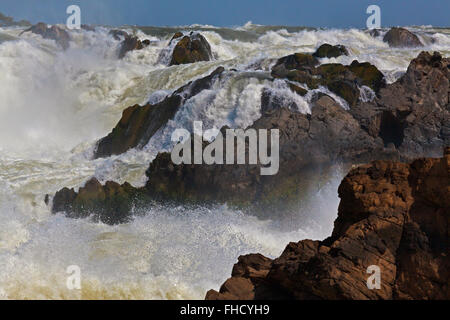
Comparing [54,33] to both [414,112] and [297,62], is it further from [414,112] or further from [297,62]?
[414,112]

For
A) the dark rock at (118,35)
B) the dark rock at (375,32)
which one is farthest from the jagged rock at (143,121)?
the dark rock at (375,32)

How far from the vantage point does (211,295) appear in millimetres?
7695

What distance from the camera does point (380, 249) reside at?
7.41 m

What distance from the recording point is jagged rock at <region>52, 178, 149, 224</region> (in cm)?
1546

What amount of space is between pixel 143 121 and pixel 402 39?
25725 mm

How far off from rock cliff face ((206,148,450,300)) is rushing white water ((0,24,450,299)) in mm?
3066

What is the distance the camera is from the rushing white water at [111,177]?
11.5 metres

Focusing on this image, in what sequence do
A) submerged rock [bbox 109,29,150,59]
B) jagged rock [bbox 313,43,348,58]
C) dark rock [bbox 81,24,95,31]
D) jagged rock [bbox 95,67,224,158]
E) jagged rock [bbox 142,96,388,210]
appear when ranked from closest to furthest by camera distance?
jagged rock [bbox 142,96,388,210]
jagged rock [bbox 95,67,224,158]
jagged rock [bbox 313,43,348,58]
submerged rock [bbox 109,29,150,59]
dark rock [bbox 81,24,95,31]

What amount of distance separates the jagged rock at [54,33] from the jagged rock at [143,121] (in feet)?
72.5

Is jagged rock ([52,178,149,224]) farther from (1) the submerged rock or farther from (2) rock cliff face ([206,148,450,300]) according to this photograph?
(1) the submerged rock

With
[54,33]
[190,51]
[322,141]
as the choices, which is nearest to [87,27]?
[54,33]

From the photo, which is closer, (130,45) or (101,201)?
(101,201)

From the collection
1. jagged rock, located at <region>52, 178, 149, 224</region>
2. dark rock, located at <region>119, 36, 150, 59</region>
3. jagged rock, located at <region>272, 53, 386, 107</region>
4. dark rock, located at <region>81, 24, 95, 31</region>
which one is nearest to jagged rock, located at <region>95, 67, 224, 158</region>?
jagged rock, located at <region>272, 53, 386, 107</region>

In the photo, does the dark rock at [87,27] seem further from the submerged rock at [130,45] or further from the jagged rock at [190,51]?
the jagged rock at [190,51]
